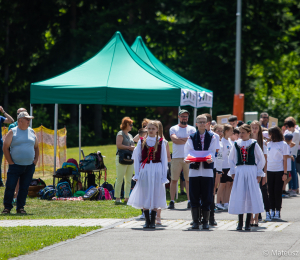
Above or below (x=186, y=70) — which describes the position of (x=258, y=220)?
below

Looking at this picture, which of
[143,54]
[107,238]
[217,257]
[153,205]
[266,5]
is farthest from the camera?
[266,5]

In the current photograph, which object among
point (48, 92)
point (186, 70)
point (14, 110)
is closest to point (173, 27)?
point (186, 70)

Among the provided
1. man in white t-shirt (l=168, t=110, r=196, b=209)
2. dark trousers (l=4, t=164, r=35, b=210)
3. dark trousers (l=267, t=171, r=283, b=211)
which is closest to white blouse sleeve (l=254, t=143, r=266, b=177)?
dark trousers (l=267, t=171, r=283, b=211)

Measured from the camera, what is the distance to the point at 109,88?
39.8 feet

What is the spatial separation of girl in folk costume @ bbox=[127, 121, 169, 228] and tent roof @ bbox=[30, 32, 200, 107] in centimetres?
366

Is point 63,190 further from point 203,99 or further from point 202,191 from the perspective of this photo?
point 202,191

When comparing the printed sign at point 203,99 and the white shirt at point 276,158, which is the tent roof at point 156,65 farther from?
the white shirt at point 276,158

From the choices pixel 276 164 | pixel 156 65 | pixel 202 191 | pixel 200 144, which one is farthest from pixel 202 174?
pixel 156 65

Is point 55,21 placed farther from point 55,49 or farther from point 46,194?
point 46,194

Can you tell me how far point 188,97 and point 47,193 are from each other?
153 inches

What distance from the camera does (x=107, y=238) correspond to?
24.4ft

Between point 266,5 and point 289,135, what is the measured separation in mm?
20300

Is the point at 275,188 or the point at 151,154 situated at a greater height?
the point at 151,154

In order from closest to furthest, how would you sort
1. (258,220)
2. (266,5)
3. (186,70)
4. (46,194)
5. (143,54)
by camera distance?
(258,220)
(46,194)
(143,54)
(266,5)
(186,70)
